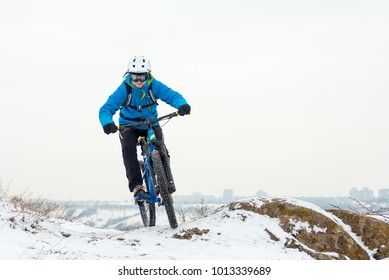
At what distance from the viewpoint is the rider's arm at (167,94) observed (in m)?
8.30

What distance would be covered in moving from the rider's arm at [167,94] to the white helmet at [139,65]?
0.35 m

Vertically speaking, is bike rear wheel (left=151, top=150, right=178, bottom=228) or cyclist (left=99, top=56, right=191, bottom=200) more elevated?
cyclist (left=99, top=56, right=191, bottom=200)

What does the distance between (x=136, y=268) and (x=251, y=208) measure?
3.15m

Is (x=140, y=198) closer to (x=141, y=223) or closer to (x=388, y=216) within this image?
(x=141, y=223)

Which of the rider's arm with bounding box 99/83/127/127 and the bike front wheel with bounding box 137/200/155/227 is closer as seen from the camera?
the rider's arm with bounding box 99/83/127/127

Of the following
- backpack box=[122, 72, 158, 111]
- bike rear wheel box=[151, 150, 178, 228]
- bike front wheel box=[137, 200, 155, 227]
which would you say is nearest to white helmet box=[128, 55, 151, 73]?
backpack box=[122, 72, 158, 111]

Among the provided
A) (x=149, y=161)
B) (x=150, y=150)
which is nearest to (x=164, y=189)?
(x=149, y=161)

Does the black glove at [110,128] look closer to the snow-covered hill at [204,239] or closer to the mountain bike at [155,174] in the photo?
the mountain bike at [155,174]

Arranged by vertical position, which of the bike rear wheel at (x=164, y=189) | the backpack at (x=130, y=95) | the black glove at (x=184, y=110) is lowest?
the bike rear wheel at (x=164, y=189)

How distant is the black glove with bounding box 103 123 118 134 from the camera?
799 cm

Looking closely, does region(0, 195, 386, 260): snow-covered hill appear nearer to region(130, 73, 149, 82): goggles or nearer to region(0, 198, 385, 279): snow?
region(0, 198, 385, 279): snow

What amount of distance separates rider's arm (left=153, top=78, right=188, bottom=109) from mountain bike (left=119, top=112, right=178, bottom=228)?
0.43 m

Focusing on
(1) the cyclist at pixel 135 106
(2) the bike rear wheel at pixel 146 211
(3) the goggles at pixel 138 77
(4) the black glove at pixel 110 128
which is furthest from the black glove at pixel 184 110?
(2) the bike rear wheel at pixel 146 211

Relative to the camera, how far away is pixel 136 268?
17.5 ft
